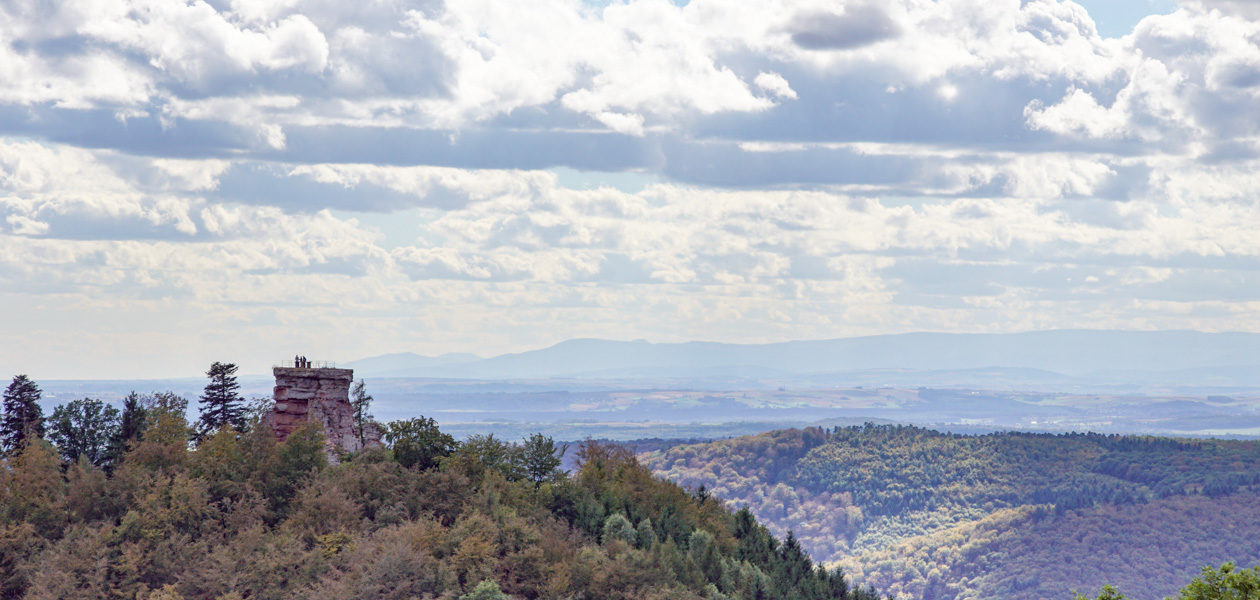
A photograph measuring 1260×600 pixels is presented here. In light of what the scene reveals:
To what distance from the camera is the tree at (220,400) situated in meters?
135

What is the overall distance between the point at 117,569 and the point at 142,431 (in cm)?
2873

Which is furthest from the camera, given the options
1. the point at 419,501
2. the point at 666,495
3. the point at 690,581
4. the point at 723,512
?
the point at 723,512

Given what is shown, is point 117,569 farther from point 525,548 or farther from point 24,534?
point 525,548

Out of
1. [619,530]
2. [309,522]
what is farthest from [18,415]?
[619,530]

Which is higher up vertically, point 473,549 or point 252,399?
point 252,399

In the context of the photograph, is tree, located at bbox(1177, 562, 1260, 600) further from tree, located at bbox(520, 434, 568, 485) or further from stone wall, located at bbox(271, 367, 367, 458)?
stone wall, located at bbox(271, 367, 367, 458)

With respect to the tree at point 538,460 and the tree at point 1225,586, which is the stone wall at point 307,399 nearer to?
the tree at point 538,460

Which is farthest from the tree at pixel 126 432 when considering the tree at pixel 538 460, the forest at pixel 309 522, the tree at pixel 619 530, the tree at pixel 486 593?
the tree at pixel 486 593

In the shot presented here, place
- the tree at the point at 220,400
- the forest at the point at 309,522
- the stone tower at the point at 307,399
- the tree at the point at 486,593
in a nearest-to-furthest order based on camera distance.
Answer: the tree at the point at 486,593
the forest at the point at 309,522
the stone tower at the point at 307,399
the tree at the point at 220,400

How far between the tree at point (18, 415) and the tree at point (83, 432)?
6.77 feet

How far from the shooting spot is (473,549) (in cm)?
9069

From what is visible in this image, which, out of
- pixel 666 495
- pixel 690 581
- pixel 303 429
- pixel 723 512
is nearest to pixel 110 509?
pixel 303 429

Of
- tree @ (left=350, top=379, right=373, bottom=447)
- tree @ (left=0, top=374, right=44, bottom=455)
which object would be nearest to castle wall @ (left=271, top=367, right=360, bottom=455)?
tree @ (left=350, top=379, right=373, bottom=447)

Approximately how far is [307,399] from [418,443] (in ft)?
31.3
